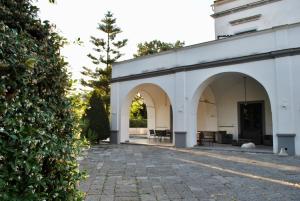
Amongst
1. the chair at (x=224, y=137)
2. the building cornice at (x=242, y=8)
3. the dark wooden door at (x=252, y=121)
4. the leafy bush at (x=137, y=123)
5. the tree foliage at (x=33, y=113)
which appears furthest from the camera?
the leafy bush at (x=137, y=123)

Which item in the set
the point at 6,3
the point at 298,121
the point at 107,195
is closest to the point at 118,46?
the point at 298,121

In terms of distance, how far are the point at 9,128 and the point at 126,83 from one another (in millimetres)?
16186

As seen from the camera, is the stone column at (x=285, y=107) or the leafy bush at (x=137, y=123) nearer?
the stone column at (x=285, y=107)

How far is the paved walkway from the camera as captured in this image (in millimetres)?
5617

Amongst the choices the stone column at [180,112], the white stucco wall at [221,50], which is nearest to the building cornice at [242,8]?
the white stucco wall at [221,50]

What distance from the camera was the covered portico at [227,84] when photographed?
11.7 meters

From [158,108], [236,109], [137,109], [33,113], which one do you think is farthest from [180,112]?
[137,109]

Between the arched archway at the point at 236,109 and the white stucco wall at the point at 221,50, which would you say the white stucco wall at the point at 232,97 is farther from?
the white stucco wall at the point at 221,50

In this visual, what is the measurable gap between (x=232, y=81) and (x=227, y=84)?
42cm

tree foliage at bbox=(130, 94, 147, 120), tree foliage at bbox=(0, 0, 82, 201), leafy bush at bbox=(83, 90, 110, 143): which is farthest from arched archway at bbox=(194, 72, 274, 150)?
tree foliage at bbox=(130, 94, 147, 120)

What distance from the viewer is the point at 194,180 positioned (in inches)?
278

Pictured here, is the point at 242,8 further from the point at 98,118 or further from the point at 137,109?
the point at 137,109

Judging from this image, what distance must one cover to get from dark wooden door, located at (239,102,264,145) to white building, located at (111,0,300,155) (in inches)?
1.9

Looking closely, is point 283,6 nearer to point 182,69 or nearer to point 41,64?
point 182,69
